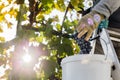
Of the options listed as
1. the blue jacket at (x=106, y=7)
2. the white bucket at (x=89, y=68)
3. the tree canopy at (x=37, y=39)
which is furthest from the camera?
the tree canopy at (x=37, y=39)

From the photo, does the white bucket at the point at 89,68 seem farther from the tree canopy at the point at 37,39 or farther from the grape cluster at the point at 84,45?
the tree canopy at the point at 37,39

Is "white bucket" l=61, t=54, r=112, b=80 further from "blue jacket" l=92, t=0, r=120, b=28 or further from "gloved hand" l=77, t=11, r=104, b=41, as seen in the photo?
"blue jacket" l=92, t=0, r=120, b=28

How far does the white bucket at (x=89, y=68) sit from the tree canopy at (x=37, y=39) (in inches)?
79.4

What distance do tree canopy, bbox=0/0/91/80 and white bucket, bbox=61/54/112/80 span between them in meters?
2.02

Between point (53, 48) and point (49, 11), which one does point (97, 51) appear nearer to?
point (53, 48)

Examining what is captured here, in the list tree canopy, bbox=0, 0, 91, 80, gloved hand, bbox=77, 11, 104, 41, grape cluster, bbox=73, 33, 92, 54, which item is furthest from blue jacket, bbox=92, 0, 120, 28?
tree canopy, bbox=0, 0, 91, 80

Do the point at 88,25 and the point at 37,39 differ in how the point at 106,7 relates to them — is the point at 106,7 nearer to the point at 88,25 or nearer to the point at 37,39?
the point at 88,25

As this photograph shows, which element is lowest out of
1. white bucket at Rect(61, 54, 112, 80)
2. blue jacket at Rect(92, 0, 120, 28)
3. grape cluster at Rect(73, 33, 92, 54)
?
white bucket at Rect(61, 54, 112, 80)

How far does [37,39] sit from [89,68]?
8.18ft

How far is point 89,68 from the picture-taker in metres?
1.79

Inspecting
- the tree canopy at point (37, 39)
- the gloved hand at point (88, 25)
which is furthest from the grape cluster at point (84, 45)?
the tree canopy at point (37, 39)

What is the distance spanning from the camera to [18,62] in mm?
4191

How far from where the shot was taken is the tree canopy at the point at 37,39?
4.04m

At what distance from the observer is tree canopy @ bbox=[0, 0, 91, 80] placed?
4.04 m
